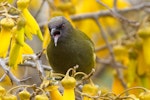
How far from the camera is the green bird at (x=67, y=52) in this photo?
3.93 metres

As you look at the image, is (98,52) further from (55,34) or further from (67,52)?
(55,34)

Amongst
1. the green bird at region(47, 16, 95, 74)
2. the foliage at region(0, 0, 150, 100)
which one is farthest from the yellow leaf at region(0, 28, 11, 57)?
the green bird at region(47, 16, 95, 74)

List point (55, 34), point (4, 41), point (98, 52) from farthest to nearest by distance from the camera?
1. point (98, 52)
2. point (55, 34)
3. point (4, 41)

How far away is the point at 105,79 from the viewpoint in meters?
6.83

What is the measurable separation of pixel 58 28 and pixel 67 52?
0.22 meters

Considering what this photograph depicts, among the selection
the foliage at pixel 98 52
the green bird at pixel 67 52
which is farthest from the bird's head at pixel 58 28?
the foliage at pixel 98 52

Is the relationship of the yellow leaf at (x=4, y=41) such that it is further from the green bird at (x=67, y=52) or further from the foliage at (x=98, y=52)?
the green bird at (x=67, y=52)

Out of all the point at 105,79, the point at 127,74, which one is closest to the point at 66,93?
the point at 127,74

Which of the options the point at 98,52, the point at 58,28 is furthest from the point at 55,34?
the point at 98,52

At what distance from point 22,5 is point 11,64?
33cm

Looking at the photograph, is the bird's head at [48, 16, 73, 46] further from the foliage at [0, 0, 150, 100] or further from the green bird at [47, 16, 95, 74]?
the foliage at [0, 0, 150, 100]

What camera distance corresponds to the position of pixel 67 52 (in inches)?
156

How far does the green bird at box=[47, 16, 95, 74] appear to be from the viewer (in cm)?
393

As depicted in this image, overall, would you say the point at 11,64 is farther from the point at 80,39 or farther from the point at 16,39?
the point at 80,39
